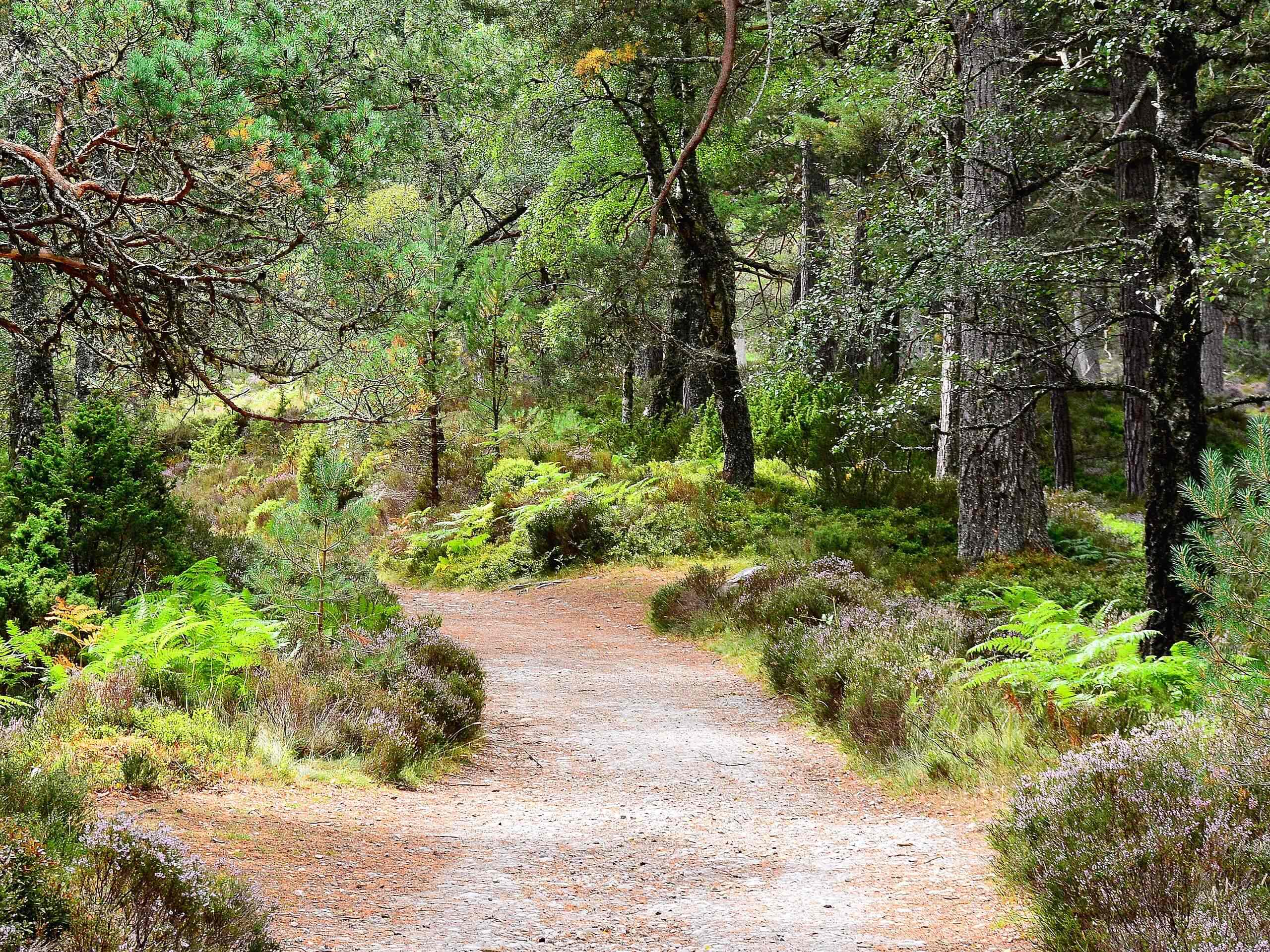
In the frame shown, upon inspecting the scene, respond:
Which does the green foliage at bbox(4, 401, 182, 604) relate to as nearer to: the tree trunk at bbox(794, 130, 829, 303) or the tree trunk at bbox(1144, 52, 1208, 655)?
the tree trunk at bbox(1144, 52, 1208, 655)

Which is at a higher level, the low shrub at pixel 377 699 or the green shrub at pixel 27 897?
the green shrub at pixel 27 897

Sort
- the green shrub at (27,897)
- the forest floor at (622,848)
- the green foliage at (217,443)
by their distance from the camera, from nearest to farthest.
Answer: the green shrub at (27,897), the forest floor at (622,848), the green foliage at (217,443)

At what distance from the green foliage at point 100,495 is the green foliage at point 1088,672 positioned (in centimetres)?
620

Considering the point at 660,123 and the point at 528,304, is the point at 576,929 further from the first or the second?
the point at 528,304

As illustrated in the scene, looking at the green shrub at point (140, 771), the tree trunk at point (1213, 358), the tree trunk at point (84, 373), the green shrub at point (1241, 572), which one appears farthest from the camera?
the tree trunk at point (1213, 358)

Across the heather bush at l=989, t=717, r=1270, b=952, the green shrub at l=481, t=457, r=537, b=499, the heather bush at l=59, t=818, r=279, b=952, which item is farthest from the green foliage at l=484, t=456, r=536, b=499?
the heather bush at l=59, t=818, r=279, b=952

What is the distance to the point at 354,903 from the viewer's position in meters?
3.61

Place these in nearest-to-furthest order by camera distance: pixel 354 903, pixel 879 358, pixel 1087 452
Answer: pixel 354 903 → pixel 1087 452 → pixel 879 358

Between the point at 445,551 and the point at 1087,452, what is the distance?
13.9 m

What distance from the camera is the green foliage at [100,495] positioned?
714cm

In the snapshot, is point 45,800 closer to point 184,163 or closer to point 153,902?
point 153,902

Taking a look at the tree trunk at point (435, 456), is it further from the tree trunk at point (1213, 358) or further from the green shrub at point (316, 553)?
the tree trunk at point (1213, 358)

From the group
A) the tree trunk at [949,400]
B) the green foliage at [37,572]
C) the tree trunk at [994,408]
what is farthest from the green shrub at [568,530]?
the green foliage at [37,572]

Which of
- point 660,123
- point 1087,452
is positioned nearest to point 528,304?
point 660,123
